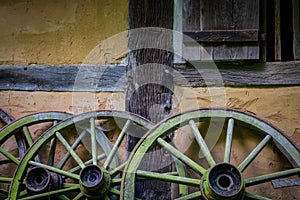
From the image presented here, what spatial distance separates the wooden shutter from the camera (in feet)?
9.42

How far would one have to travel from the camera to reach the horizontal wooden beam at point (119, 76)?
2871 mm

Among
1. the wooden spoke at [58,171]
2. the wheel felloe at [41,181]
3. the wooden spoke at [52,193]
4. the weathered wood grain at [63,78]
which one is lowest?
the wooden spoke at [52,193]

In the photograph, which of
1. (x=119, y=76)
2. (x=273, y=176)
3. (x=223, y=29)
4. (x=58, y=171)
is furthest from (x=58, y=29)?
(x=273, y=176)

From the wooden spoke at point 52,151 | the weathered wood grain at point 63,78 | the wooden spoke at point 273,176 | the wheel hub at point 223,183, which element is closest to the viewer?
the wheel hub at point 223,183

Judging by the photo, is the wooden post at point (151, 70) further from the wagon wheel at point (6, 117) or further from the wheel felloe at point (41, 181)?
the wagon wheel at point (6, 117)

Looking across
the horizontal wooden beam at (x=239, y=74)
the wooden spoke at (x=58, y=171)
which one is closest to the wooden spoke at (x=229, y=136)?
the horizontal wooden beam at (x=239, y=74)

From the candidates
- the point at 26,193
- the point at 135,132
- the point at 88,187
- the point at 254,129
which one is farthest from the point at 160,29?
the point at 26,193

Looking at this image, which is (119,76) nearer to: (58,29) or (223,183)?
(58,29)

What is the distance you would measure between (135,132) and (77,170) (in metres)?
0.43

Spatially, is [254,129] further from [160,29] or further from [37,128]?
[37,128]

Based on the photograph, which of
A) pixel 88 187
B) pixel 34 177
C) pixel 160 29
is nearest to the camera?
pixel 88 187

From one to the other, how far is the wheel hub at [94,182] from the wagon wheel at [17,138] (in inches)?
20.6

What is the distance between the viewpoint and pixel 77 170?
2867mm

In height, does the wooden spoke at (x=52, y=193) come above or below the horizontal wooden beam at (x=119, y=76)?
below
